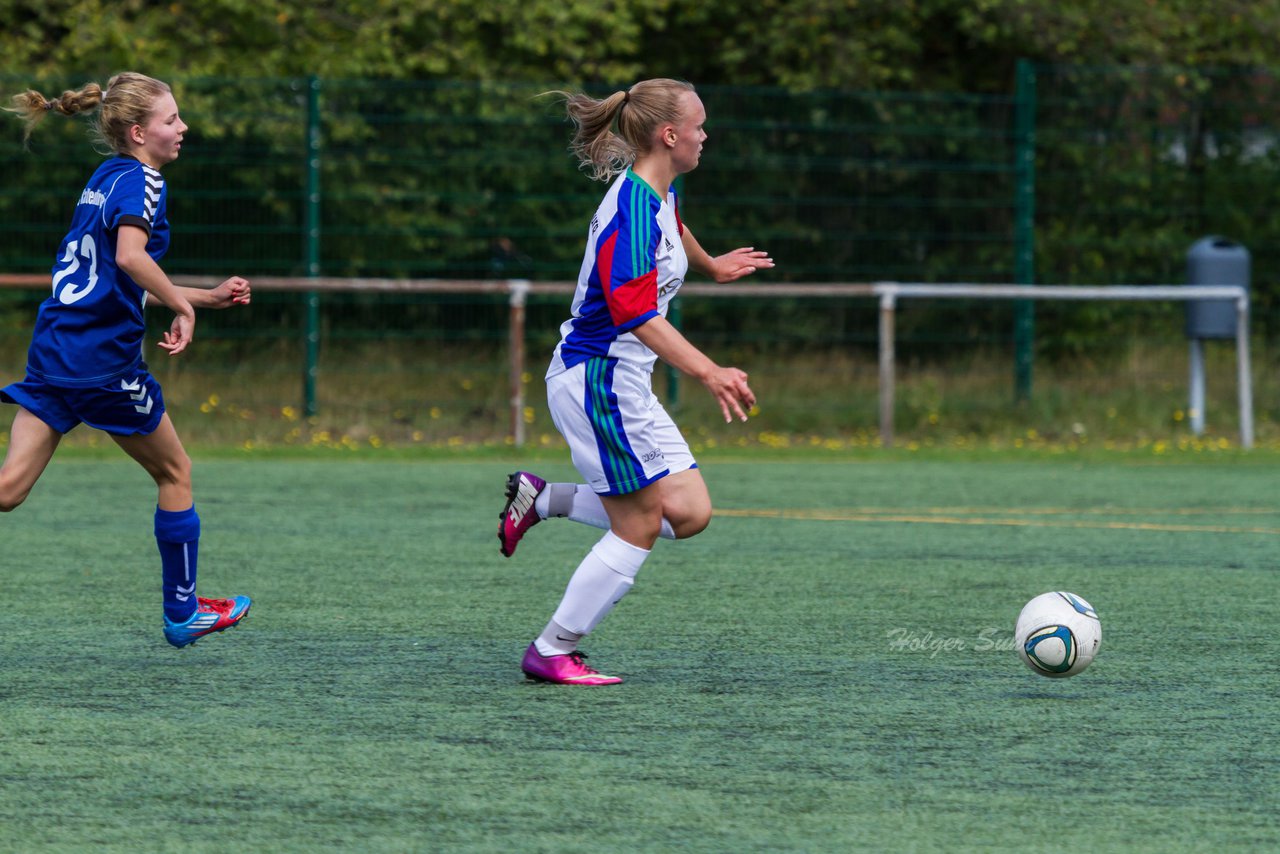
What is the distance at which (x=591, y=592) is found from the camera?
524 cm

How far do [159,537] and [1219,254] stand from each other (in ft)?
33.6

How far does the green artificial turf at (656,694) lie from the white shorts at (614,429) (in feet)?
1.93

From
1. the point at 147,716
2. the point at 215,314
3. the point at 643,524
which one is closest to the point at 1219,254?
the point at 215,314

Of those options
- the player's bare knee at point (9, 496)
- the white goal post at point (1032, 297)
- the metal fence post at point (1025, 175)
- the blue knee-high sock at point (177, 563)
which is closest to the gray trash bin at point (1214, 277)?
the white goal post at point (1032, 297)

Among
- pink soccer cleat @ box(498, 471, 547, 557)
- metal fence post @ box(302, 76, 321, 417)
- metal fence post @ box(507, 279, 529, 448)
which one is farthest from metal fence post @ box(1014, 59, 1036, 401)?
pink soccer cleat @ box(498, 471, 547, 557)

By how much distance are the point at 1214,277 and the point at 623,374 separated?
9978mm

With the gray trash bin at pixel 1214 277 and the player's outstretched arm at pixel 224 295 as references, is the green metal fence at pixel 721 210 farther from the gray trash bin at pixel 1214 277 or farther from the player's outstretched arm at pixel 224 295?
the player's outstretched arm at pixel 224 295

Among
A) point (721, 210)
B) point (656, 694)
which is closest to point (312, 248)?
point (721, 210)

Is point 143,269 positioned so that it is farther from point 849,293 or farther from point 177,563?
point 849,293

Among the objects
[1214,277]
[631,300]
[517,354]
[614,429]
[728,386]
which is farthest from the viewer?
[1214,277]

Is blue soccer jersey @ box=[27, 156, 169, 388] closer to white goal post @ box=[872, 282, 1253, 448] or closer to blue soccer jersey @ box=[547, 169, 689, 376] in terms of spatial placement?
blue soccer jersey @ box=[547, 169, 689, 376]

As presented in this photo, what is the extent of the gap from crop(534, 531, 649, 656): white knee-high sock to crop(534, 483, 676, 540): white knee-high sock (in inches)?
14.0

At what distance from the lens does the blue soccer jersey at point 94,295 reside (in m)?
5.50

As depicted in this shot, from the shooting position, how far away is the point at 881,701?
505 centimetres
